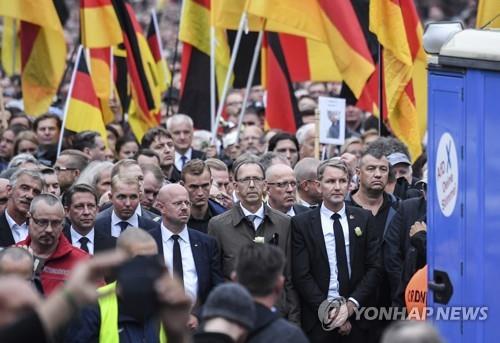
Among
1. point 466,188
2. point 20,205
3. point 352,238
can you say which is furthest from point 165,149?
point 466,188

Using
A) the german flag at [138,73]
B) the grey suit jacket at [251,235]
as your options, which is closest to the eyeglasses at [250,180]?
the grey suit jacket at [251,235]

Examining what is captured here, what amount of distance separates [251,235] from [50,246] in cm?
185

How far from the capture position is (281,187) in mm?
12742

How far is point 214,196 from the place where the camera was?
44.9ft

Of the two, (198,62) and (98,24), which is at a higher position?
(98,24)

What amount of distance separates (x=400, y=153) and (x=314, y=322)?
247 cm

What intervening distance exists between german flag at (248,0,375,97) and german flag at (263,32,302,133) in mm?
1827

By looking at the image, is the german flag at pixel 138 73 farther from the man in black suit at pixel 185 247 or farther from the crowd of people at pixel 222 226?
the man in black suit at pixel 185 247

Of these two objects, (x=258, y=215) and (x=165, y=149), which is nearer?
(x=258, y=215)

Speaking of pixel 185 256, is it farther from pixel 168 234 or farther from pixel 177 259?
pixel 168 234

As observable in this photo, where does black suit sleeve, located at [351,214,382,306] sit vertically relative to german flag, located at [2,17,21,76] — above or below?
below

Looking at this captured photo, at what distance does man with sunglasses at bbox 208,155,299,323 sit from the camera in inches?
468

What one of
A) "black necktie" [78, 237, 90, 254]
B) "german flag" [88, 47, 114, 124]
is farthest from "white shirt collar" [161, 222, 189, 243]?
"german flag" [88, 47, 114, 124]

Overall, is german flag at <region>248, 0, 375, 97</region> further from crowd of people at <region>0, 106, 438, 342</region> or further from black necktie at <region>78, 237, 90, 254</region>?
black necktie at <region>78, 237, 90, 254</region>
